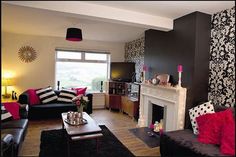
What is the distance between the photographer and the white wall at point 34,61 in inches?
172

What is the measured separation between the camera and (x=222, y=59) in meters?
2.39

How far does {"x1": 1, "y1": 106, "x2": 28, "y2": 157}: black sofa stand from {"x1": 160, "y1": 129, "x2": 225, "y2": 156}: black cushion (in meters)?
1.85

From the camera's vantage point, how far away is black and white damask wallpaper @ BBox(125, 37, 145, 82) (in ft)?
15.0

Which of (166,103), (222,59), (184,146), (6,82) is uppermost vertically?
(222,59)

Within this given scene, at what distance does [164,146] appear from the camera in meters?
2.32

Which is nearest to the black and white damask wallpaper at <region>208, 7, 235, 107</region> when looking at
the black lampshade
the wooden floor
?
the wooden floor

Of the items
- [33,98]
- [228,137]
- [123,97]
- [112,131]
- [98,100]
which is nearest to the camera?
[228,137]

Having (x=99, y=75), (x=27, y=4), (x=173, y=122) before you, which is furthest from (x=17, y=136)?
(x=99, y=75)

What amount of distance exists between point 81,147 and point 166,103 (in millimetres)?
1589

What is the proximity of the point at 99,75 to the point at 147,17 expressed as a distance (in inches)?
122

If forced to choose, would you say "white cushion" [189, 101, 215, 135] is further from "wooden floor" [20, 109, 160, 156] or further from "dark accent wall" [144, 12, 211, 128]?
"wooden floor" [20, 109, 160, 156]

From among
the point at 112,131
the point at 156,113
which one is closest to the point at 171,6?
the point at 156,113

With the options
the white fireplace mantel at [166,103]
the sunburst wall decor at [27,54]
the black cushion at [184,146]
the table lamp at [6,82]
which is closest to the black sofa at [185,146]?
the black cushion at [184,146]

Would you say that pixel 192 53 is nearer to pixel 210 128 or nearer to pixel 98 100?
pixel 210 128
